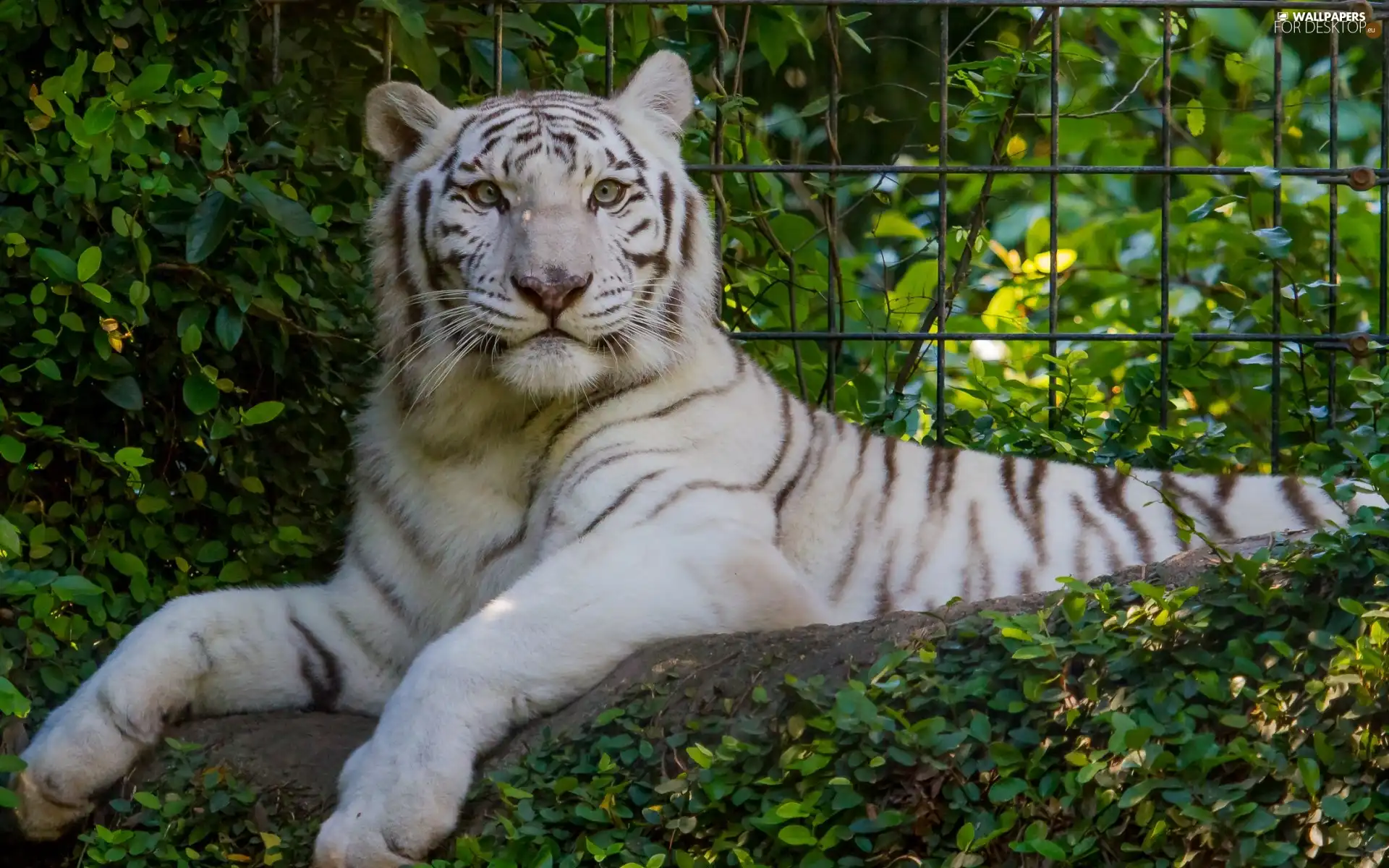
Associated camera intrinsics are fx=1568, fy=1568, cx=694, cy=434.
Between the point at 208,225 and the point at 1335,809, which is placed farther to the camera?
the point at 208,225

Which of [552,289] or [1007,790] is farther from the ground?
[552,289]

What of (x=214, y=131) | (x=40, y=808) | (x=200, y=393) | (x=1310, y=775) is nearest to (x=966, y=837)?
(x=1310, y=775)

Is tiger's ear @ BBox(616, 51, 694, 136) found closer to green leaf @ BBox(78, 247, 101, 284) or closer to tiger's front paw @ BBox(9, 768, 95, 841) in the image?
green leaf @ BBox(78, 247, 101, 284)

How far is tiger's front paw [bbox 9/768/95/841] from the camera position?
2389 millimetres

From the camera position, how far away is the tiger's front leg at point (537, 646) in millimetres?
2150

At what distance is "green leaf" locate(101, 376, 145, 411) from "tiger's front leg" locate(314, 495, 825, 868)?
35.8 inches

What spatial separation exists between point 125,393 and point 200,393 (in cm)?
14

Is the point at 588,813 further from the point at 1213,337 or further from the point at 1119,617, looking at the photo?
the point at 1213,337

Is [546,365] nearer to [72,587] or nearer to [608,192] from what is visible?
[608,192]

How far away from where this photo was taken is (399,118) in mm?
3088

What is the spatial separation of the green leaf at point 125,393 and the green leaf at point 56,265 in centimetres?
23

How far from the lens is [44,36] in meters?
3.02

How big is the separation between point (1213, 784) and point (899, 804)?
374 mm

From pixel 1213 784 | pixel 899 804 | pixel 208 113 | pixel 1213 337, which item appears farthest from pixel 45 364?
pixel 1213 337
